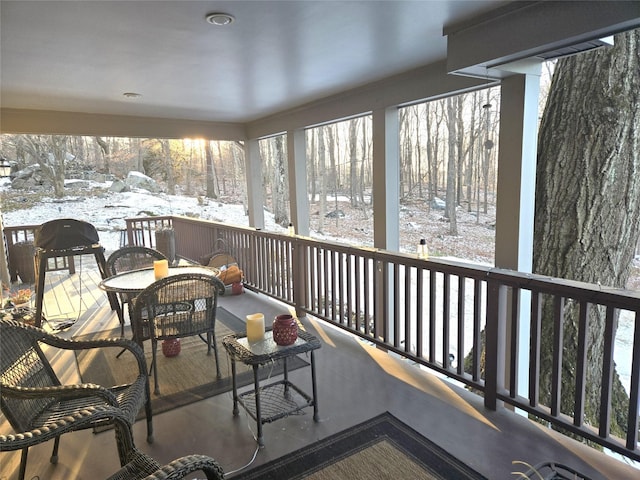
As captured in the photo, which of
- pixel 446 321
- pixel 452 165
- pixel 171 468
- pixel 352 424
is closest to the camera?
pixel 171 468

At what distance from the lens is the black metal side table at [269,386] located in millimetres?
2234

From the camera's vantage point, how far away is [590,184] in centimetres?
353

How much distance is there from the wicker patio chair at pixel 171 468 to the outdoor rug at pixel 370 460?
669 millimetres

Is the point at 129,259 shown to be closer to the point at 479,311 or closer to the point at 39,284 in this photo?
the point at 39,284

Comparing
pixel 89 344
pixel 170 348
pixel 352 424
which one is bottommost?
pixel 352 424

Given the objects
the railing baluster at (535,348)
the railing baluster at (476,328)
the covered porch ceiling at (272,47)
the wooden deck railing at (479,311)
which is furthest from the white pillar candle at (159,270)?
the railing baluster at (535,348)

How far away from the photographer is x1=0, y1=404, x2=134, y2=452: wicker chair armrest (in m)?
1.43

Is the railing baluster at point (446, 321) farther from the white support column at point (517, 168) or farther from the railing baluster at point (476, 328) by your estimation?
the white support column at point (517, 168)

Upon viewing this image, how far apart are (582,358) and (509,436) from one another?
618 mm

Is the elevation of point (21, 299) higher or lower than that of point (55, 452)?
higher

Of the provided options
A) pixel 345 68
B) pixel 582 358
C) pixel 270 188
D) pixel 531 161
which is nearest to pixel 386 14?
pixel 345 68

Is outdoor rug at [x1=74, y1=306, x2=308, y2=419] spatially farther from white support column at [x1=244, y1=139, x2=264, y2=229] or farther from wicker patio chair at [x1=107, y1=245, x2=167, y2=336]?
white support column at [x1=244, y1=139, x2=264, y2=229]

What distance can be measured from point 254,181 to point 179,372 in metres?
4.81

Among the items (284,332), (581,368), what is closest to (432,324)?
(581,368)
